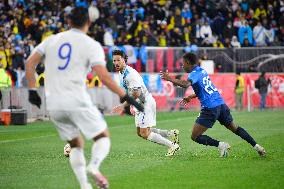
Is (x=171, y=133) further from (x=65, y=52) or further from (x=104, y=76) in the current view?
(x=65, y=52)

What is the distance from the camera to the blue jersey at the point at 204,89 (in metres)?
15.3

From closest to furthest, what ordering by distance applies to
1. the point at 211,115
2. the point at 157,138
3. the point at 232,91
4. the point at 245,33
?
the point at 211,115 → the point at 157,138 → the point at 232,91 → the point at 245,33

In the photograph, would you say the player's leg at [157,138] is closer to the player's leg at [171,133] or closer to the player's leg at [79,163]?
the player's leg at [171,133]

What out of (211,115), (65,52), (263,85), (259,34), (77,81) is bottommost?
(263,85)

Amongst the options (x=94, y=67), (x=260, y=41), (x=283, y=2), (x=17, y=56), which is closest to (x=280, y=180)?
(x=94, y=67)

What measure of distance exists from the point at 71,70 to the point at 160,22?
29162 mm

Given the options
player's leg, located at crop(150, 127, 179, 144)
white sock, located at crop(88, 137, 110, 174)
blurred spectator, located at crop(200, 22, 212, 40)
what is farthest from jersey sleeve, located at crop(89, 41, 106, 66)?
blurred spectator, located at crop(200, 22, 212, 40)

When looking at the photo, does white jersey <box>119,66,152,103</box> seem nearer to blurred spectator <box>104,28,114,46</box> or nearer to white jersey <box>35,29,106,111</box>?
white jersey <box>35,29,106,111</box>

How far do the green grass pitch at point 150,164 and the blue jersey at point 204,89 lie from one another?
111 centimetres

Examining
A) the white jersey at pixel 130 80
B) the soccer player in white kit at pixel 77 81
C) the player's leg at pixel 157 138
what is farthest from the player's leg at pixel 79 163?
the player's leg at pixel 157 138

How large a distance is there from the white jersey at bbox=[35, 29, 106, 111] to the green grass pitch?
1960mm

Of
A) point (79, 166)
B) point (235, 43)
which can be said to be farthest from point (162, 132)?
point (235, 43)

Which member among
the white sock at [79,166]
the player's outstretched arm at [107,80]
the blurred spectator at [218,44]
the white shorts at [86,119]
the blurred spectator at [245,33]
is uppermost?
the blurred spectator at [245,33]

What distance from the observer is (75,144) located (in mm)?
10461
